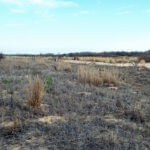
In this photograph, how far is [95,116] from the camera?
158 inches

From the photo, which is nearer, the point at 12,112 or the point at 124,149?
the point at 124,149

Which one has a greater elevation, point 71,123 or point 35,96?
point 35,96

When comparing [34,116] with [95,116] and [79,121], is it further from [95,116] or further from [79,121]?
[95,116]

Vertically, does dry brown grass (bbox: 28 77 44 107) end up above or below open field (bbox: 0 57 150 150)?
above

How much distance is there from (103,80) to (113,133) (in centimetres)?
531

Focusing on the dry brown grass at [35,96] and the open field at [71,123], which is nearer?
the open field at [71,123]

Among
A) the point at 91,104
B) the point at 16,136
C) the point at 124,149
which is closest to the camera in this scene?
the point at 124,149

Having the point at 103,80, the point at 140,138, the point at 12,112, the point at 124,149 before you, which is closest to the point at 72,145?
the point at 124,149

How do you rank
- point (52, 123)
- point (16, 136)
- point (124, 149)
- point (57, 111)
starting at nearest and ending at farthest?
point (124, 149) → point (16, 136) → point (52, 123) → point (57, 111)

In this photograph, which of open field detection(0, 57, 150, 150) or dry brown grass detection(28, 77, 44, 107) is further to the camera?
dry brown grass detection(28, 77, 44, 107)

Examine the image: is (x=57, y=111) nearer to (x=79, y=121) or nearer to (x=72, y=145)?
(x=79, y=121)

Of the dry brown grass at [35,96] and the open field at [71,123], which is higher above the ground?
the dry brown grass at [35,96]

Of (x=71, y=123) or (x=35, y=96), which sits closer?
(x=71, y=123)

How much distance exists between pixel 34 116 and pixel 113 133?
1.70 meters
